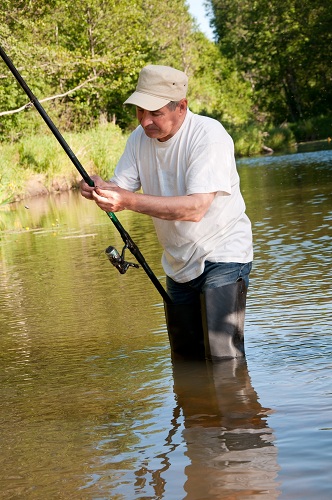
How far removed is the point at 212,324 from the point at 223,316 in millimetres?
71

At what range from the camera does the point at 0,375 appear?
5992mm

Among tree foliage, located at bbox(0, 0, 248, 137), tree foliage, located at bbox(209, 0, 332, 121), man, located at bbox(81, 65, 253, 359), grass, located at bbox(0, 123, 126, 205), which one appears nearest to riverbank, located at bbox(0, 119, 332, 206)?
grass, located at bbox(0, 123, 126, 205)

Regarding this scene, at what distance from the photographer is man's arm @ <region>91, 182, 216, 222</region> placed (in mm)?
4445

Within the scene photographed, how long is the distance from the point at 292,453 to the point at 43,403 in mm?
1716

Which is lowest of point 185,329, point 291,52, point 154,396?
point 154,396

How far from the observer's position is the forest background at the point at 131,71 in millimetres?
29641

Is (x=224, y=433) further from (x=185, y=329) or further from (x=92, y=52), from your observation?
(x=92, y=52)

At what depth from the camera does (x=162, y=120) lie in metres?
4.70

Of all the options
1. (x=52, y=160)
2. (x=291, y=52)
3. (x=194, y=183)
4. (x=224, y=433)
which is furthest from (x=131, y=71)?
(x=224, y=433)

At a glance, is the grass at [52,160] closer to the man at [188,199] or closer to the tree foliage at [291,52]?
the man at [188,199]

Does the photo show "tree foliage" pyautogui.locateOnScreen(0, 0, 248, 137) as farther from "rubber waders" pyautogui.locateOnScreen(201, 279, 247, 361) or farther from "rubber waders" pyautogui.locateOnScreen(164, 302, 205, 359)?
"rubber waders" pyautogui.locateOnScreen(201, 279, 247, 361)

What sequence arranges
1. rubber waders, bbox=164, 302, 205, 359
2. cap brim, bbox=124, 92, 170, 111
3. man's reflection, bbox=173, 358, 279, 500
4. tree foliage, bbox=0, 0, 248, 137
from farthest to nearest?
tree foliage, bbox=0, 0, 248, 137
rubber waders, bbox=164, 302, 205, 359
cap brim, bbox=124, 92, 170, 111
man's reflection, bbox=173, 358, 279, 500

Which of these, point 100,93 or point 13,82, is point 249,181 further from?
point 100,93

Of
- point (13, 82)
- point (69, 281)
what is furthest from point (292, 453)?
point (13, 82)
